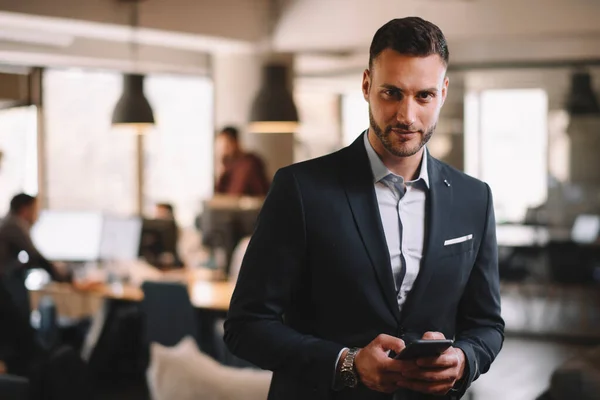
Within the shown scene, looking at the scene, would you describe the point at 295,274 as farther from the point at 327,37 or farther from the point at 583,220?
the point at 327,37

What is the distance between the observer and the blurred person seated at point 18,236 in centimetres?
473

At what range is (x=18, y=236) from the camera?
4938mm

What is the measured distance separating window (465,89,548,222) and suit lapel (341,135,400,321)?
3.61 metres

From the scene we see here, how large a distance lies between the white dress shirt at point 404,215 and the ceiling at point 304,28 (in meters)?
2.39

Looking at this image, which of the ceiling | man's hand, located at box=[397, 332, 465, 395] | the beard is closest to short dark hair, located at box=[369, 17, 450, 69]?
the beard

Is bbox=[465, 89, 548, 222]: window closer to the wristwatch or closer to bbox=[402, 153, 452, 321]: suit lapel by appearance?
bbox=[402, 153, 452, 321]: suit lapel

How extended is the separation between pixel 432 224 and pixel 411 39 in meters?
0.37

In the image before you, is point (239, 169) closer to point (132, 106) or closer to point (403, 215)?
point (132, 106)

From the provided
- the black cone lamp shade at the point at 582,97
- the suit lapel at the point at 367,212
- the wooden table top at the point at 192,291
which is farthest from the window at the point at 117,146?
the suit lapel at the point at 367,212

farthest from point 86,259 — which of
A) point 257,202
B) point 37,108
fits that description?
point 37,108

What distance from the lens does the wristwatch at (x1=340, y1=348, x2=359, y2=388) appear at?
6.07ft

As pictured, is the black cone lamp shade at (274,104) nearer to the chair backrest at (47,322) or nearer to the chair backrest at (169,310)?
the chair backrest at (169,310)

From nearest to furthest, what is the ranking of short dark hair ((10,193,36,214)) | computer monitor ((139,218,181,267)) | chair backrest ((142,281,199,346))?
short dark hair ((10,193,36,214)) → chair backrest ((142,281,199,346)) → computer monitor ((139,218,181,267))

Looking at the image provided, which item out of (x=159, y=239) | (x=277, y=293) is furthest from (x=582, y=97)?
(x=277, y=293)
